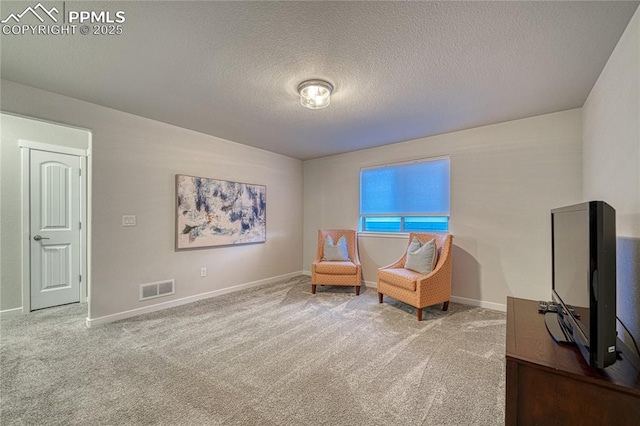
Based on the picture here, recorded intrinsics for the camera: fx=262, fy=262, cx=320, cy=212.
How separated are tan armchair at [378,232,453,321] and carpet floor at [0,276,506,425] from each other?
0.66 ft

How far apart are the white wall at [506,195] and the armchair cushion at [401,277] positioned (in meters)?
0.72

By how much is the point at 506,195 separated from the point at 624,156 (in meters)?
1.61

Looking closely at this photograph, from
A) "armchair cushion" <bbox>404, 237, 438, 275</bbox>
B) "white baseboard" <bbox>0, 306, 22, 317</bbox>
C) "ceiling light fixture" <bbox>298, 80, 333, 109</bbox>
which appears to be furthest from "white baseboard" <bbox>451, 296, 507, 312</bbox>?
"white baseboard" <bbox>0, 306, 22, 317</bbox>

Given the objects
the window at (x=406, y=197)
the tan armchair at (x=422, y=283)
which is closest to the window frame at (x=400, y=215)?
the window at (x=406, y=197)

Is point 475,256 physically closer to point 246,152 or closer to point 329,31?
point 329,31

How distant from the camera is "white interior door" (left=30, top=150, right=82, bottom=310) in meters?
3.28

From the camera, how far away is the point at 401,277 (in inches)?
125

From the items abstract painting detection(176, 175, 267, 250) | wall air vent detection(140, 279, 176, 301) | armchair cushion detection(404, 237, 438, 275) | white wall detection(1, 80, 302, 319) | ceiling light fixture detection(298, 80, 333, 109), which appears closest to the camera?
ceiling light fixture detection(298, 80, 333, 109)

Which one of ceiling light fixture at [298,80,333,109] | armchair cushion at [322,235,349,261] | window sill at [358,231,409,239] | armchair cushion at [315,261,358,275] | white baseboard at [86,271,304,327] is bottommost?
white baseboard at [86,271,304,327]

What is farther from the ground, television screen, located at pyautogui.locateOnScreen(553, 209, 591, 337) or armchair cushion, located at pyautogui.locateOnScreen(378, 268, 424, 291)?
television screen, located at pyautogui.locateOnScreen(553, 209, 591, 337)

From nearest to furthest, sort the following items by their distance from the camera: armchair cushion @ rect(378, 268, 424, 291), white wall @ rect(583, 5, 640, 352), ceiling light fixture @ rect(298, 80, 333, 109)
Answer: white wall @ rect(583, 5, 640, 352), ceiling light fixture @ rect(298, 80, 333, 109), armchair cushion @ rect(378, 268, 424, 291)

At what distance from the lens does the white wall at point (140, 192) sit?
2.77 m

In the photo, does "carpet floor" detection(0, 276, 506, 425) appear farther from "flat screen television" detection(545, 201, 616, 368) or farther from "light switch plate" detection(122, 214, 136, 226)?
"light switch plate" detection(122, 214, 136, 226)

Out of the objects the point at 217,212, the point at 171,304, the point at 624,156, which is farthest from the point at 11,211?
the point at 624,156
